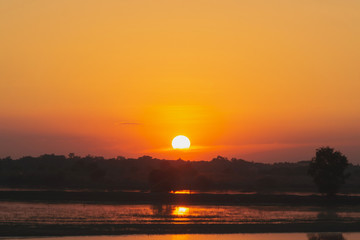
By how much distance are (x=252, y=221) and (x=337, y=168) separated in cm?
2818

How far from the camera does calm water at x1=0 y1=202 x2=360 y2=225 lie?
45875 millimetres

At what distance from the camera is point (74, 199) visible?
66688 millimetres

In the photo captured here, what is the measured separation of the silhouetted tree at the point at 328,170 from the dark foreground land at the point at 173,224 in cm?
224

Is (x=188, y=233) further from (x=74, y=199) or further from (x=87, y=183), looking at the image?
(x=87, y=183)

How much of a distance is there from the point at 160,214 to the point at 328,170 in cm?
2929

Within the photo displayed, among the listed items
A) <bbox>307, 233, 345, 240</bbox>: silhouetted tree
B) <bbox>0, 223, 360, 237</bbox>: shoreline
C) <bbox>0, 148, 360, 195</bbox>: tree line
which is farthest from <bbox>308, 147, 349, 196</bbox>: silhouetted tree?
<bbox>307, 233, 345, 240</bbox>: silhouetted tree

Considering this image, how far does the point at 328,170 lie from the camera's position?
7312 cm

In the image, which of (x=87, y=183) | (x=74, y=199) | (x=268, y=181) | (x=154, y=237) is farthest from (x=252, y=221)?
(x=268, y=181)

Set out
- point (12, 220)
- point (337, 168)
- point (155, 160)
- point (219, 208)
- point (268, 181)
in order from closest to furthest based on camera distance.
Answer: point (12, 220), point (219, 208), point (337, 168), point (268, 181), point (155, 160)

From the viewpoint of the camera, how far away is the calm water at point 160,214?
45875mm

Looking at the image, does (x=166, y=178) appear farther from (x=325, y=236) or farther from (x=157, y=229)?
(x=325, y=236)

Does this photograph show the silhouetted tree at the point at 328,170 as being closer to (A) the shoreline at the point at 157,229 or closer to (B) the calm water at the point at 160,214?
(B) the calm water at the point at 160,214

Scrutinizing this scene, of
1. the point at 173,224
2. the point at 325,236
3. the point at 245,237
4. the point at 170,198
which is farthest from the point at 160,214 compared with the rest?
the point at 170,198

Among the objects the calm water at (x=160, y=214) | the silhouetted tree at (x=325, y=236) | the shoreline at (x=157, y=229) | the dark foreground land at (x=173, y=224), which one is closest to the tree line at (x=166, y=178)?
the dark foreground land at (x=173, y=224)
